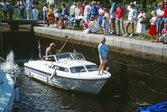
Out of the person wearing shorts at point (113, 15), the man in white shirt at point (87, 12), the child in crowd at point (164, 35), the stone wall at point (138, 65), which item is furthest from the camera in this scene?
the man in white shirt at point (87, 12)

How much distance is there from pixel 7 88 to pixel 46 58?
6036 millimetres

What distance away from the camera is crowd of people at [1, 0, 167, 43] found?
55.0ft

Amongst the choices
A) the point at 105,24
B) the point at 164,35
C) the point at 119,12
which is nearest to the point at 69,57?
the point at 105,24

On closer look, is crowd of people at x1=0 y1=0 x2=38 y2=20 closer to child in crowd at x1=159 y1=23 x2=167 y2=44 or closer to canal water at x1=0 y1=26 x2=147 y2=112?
canal water at x1=0 y1=26 x2=147 y2=112

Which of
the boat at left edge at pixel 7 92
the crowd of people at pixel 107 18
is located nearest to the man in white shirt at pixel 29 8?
the crowd of people at pixel 107 18

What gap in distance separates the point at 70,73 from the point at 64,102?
5.19 ft

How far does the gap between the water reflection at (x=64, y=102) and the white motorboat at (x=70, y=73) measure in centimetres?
39

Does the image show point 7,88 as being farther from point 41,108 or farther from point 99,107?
point 99,107

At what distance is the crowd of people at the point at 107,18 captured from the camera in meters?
16.8

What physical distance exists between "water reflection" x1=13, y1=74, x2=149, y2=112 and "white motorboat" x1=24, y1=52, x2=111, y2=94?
39 centimetres

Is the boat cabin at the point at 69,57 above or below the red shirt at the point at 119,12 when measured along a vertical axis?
below

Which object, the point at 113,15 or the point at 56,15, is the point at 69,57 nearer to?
the point at 113,15

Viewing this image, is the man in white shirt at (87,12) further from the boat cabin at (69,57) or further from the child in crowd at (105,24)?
the boat cabin at (69,57)

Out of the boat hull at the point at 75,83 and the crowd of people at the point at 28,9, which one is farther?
the crowd of people at the point at 28,9
